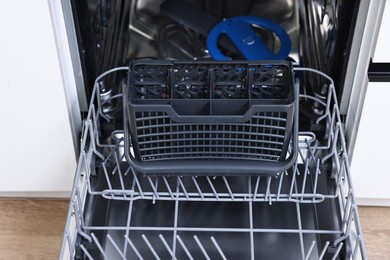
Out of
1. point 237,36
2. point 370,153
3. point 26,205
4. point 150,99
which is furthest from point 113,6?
point 370,153

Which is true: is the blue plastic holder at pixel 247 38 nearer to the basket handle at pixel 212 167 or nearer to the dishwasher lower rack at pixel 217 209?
the dishwasher lower rack at pixel 217 209

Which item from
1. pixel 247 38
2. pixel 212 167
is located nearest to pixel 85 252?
pixel 212 167

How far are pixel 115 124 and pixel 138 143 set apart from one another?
195 mm

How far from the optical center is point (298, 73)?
1384 mm

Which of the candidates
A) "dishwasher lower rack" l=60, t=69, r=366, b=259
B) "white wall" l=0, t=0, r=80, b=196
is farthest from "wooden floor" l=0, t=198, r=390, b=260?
"dishwasher lower rack" l=60, t=69, r=366, b=259

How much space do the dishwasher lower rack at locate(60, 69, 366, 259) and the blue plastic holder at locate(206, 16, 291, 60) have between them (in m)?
0.16

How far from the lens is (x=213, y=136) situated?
1145mm

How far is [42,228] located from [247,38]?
0.61m

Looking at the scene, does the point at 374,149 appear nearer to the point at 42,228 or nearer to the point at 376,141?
the point at 376,141

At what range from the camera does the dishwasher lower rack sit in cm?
117

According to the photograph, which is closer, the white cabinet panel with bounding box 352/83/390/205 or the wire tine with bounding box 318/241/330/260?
the wire tine with bounding box 318/241/330/260

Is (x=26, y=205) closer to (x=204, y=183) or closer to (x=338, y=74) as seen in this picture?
(x=204, y=183)

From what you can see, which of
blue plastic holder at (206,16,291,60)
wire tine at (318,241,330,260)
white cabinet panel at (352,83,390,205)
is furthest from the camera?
blue plastic holder at (206,16,291,60)

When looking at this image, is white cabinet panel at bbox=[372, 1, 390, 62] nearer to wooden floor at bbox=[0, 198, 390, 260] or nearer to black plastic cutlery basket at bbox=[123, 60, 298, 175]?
black plastic cutlery basket at bbox=[123, 60, 298, 175]
